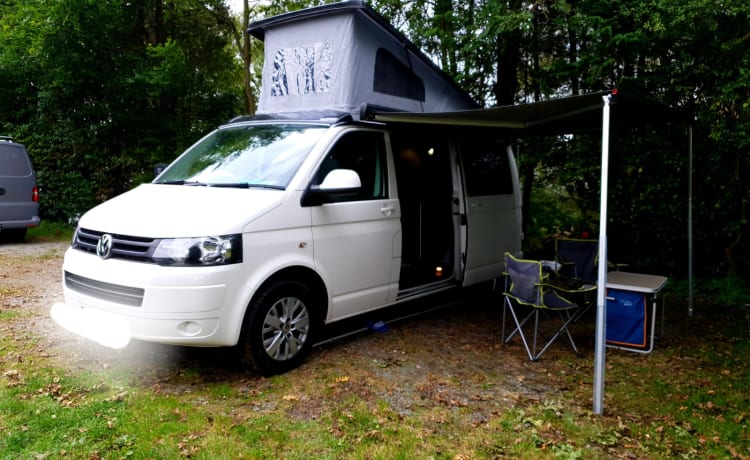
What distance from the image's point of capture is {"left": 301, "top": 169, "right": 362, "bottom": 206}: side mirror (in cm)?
434

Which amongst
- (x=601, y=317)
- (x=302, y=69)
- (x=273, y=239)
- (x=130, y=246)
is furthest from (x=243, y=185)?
(x=601, y=317)

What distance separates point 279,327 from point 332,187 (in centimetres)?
112

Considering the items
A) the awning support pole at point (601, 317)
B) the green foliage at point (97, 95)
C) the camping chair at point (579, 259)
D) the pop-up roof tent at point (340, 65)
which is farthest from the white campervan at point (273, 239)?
the green foliage at point (97, 95)

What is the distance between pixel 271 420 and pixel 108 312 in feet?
4.42

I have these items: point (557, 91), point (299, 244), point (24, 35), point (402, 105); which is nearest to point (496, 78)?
point (557, 91)

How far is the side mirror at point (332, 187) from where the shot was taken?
4336mm

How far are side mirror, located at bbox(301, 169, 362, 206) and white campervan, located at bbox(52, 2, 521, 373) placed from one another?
0.4 inches

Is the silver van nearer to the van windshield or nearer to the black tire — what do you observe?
the van windshield

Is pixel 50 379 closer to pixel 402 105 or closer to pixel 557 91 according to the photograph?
pixel 402 105

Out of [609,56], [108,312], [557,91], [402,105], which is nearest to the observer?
[108,312]

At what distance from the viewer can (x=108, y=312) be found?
12.7ft

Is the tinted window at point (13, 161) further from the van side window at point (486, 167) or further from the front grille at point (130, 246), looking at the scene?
the van side window at point (486, 167)

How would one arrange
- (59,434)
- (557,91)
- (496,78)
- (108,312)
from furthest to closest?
(496,78)
(557,91)
(108,312)
(59,434)

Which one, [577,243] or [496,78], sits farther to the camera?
[496,78]
